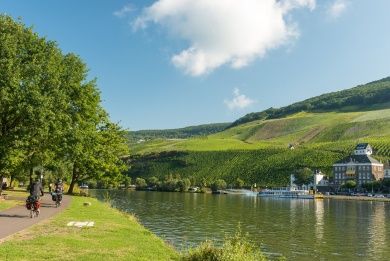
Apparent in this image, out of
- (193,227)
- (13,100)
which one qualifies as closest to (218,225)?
(193,227)

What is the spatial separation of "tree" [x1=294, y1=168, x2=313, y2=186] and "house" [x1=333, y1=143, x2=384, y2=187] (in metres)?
11.3

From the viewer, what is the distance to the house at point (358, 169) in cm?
18362

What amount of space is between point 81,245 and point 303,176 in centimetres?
17201

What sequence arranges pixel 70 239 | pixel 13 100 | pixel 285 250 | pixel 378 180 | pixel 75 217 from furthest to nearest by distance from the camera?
pixel 378 180
pixel 13 100
pixel 285 250
pixel 75 217
pixel 70 239

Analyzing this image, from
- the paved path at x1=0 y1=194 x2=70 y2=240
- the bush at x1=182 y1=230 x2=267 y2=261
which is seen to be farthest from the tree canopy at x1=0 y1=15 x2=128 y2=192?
the bush at x1=182 y1=230 x2=267 y2=261

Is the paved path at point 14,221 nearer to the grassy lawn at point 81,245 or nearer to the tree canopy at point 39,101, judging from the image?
the grassy lawn at point 81,245

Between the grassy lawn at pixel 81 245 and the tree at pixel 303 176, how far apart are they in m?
164

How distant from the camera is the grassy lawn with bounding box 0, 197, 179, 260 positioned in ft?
56.5

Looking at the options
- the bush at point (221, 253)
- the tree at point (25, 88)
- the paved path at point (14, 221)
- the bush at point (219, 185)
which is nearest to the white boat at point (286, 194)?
the bush at point (219, 185)

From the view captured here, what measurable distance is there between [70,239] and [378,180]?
17030cm

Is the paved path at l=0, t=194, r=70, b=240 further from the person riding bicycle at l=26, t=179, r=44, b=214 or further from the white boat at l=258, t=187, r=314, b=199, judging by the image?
the white boat at l=258, t=187, r=314, b=199

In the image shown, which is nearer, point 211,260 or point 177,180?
point 211,260

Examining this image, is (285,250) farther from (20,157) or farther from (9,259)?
(20,157)

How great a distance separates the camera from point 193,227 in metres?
44.7
